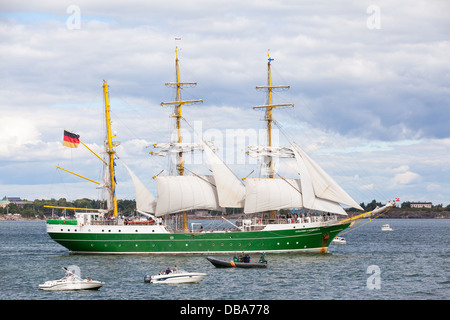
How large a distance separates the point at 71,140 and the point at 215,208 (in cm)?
1856

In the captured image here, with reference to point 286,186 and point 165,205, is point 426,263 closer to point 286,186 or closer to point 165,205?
point 286,186

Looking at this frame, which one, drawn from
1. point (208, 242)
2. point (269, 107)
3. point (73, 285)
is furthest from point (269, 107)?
point (73, 285)

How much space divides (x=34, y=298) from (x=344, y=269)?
29.2 meters

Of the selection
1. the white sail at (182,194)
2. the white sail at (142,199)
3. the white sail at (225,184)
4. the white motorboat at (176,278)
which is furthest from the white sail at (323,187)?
the white motorboat at (176,278)

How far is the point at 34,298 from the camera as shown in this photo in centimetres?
4816

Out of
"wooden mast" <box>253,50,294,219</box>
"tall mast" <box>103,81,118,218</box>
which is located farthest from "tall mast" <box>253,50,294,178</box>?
"tall mast" <box>103,81,118,218</box>

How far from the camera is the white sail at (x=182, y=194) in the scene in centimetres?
7688

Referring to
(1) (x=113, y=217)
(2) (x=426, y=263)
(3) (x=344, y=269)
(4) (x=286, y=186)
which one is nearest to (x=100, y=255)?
(1) (x=113, y=217)

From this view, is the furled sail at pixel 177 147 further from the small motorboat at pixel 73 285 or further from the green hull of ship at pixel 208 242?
the small motorboat at pixel 73 285

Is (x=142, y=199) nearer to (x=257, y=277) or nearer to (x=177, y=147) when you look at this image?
(x=177, y=147)

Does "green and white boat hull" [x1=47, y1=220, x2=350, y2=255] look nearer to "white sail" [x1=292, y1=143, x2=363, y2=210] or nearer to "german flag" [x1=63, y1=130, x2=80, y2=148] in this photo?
"white sail" [x1=292, y1=143, x2=363, y2=210]

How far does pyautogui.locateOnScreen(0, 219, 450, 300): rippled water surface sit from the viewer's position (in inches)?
1955

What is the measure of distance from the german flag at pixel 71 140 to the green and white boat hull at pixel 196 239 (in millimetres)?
9223
